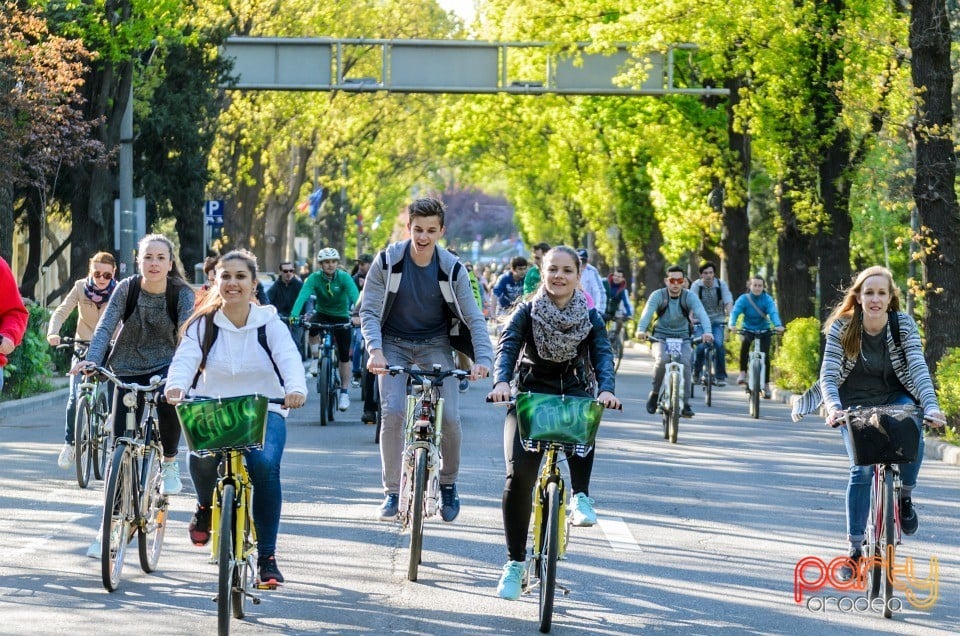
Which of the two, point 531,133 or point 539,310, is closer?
point 539,310

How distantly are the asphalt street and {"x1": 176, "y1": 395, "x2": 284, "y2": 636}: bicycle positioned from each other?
459 mm

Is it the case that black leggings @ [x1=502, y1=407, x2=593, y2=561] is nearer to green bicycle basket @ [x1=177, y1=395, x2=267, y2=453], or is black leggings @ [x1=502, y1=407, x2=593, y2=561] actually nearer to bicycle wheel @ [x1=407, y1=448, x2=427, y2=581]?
→ bicycle wheel @ [x1=407, y1=448, x2=427, y2=581]

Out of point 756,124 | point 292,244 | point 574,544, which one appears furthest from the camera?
point 292,244

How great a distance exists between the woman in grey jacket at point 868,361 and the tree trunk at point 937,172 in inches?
482

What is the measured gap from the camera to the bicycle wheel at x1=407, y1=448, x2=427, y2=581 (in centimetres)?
875

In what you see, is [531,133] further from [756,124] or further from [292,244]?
[756,124]

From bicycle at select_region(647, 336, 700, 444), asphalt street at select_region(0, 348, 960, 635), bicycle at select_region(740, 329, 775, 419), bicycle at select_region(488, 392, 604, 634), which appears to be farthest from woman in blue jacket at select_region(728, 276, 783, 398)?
bicycle at select_region(488, 392, 604, 634)

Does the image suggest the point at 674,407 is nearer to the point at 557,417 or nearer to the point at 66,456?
the point at 66,456

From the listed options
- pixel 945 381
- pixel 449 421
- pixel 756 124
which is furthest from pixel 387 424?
pixel 756 124

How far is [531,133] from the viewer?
5528 cm

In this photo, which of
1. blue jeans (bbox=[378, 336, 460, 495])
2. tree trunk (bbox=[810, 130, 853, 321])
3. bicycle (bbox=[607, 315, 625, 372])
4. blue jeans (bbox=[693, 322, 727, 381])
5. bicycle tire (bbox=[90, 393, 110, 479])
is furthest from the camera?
bicycle (bbox=[607, 315, 625, 372])

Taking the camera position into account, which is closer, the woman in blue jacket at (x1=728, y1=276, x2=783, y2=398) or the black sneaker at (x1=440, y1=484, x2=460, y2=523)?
the black sneaker at (x1=440, y1=484, x2=460, y2=523)

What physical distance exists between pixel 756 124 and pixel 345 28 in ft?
85.7

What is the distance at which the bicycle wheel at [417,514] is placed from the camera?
8.75 m
